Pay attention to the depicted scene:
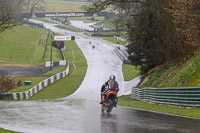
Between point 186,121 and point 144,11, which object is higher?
point 144,11

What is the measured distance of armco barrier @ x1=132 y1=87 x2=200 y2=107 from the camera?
17.8 metres

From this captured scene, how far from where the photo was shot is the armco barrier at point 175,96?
699 inches

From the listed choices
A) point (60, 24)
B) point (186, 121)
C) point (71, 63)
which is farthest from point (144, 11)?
point (60, 24)

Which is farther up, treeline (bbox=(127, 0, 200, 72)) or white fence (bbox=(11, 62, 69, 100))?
treeline (bbox=(127, 0, 200, 72))

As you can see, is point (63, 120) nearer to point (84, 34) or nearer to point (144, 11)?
point (144, 11)

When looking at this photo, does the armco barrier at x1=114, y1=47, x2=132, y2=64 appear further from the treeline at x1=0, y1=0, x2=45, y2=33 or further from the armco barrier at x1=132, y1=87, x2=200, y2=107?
the armco barrier at x1=132, y1=87, x2=200, y2=107

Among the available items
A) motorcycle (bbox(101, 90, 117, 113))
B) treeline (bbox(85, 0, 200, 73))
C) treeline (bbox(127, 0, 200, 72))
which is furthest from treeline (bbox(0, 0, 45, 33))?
motorcycle (bbox(101, 90, 117, 113))

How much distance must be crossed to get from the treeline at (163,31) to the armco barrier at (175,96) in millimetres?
3948

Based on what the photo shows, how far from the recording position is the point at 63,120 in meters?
14.2

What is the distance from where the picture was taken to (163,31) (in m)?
31.5

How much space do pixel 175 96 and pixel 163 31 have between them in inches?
482

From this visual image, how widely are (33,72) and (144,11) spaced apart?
2910 cm

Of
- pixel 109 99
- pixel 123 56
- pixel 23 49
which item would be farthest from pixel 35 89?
pixel 23 49

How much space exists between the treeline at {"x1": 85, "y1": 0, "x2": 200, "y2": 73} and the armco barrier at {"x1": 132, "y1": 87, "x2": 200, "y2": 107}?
395cm
